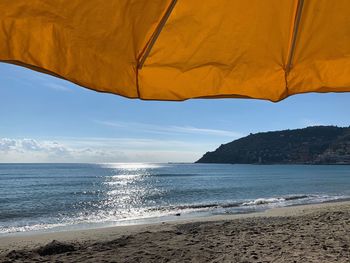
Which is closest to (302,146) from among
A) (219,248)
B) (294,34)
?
(219,248)

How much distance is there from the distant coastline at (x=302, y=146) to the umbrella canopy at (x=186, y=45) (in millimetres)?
168626

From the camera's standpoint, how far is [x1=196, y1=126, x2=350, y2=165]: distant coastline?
165875mm

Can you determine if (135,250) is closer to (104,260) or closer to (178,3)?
(104,260)

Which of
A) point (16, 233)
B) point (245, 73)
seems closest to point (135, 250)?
point (245, 73)

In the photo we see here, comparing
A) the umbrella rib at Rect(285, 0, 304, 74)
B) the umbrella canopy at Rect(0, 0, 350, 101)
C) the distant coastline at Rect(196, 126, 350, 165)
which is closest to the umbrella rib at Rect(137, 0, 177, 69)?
the umbrella canopy at Rect(0, 0, 350, 101)

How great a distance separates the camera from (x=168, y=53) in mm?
2396

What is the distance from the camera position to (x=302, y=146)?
180 m

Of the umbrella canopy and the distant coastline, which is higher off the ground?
→ the distant coastline

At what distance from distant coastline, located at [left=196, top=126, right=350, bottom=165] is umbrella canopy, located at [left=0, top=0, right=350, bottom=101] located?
16863cm

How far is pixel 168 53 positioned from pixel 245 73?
49 centimetres

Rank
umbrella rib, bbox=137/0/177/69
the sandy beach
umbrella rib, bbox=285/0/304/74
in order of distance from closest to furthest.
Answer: umbrella rib, bbox=137/0/177/69 → umbrella rib, bbox=285/0/304/74 → the sandy beach

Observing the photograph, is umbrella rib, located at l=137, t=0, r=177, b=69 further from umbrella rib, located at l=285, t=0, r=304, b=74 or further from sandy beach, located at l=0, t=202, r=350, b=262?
sandy beach, located at l=0, t=202, r=350, b=262

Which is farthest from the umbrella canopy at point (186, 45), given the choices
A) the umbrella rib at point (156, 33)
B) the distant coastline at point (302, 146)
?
the distant coastline at point (302, 146)

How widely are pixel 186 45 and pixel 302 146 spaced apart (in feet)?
611
